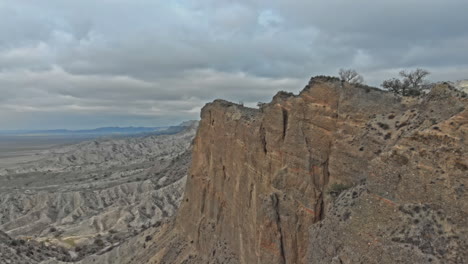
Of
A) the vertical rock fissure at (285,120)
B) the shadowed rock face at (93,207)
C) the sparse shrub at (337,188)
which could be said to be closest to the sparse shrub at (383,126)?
the sparse shrub at (337,188)

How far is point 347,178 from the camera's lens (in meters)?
18.7

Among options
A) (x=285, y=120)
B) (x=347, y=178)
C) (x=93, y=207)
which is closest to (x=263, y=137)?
(x=285, y=120)

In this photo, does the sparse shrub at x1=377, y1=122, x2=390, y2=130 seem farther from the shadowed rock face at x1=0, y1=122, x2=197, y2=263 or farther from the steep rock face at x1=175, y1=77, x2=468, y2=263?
the shadowed rock face at x1=0, y1=122, x2=197, y2=263

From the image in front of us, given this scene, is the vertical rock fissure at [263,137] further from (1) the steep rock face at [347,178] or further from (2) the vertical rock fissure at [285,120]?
(2) the vertical rock fissure at [285,120]

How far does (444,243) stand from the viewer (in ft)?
42.1

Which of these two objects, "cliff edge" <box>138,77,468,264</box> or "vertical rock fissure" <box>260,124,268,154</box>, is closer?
"cliff edge" <box>138,77,468,264</box>

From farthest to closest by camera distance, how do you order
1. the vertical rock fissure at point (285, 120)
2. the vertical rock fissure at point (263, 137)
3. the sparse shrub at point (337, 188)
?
the vertical rock fissure at point (263, 137), the vertical rock fissure at point (285, 120), the sparse shrub at point (337, 188)

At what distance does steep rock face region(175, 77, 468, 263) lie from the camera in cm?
1354

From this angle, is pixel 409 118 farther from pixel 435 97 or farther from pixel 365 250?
pixel 365 250

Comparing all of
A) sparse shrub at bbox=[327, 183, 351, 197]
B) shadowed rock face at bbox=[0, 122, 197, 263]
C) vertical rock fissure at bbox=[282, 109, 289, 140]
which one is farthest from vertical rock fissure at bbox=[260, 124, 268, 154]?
shadowed rock face at bbox=[0, 122, 197, 263]

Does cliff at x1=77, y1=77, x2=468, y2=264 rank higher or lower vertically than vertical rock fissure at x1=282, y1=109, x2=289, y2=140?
lower

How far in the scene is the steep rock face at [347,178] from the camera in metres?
13.5

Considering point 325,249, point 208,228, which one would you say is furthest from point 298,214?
point 208,228

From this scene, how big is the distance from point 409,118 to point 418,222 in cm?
518
